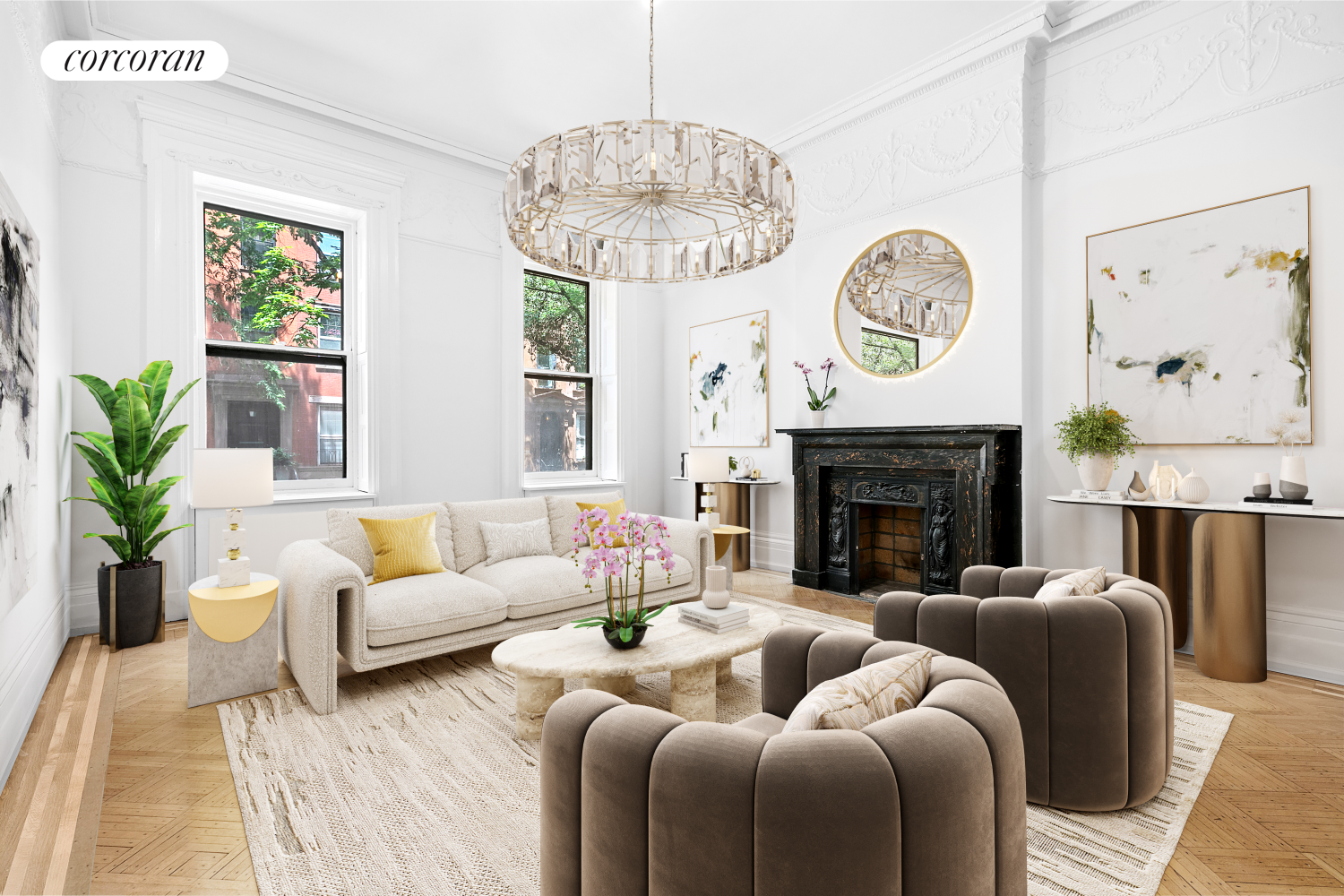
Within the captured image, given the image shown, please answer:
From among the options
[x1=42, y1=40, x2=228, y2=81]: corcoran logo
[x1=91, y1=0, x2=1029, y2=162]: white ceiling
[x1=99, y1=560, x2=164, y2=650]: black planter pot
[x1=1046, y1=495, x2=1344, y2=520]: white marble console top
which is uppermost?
[x1=91, y1=0, x2=1029, y2=162]: white ceiling

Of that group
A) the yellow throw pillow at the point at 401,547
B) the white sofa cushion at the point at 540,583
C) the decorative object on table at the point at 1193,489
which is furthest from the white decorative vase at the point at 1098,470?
the yellow throw pillow at the point at 401,547

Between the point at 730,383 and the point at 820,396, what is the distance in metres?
1.07

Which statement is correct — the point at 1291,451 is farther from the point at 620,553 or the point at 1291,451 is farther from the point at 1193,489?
the point at 620,553

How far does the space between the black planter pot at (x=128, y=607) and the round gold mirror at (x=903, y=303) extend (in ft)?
15.4

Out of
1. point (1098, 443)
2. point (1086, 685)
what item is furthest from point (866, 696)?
point (1098, 443)

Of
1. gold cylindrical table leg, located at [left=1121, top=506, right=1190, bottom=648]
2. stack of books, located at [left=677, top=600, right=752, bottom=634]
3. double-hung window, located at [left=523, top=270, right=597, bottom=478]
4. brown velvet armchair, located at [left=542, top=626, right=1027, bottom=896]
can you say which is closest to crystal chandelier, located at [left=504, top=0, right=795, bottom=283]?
stack of books, located at [left=677, top=600, right=752, bottom=634]

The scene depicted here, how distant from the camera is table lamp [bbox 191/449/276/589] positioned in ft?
9.54

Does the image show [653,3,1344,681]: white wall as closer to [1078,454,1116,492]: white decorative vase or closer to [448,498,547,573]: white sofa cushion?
[1078,454,1116,492]: white decorative vase

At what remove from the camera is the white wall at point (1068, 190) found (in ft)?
10.2

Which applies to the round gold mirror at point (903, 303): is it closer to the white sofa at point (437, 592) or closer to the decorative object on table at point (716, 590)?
the white sofa at point (437, 592)

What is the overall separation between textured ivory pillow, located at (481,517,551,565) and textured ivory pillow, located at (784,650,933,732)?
9.66ft

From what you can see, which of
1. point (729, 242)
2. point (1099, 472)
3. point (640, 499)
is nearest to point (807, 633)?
point (729, 242)

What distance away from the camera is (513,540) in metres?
3.98

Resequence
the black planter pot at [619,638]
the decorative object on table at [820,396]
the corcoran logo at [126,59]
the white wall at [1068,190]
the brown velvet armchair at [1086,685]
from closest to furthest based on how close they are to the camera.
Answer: the brown velvet armchair at [1086,685] → the black planter pot at [619,638] → the white wall at [1068,190] → the corcoran logo at [126,59] → the decorative object on table at [820,396]
